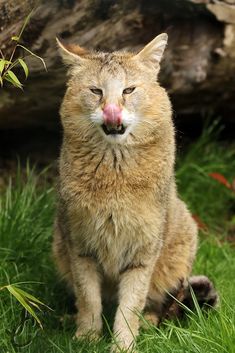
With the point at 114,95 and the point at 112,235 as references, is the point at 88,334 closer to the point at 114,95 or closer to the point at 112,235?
the point at 112,235

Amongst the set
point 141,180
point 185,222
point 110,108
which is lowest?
point 185,222

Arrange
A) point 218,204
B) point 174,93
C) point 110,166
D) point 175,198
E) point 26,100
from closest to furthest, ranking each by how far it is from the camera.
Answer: point 110,166 < point 175,198 < point 26,100 < point 174,93 < point 218,204

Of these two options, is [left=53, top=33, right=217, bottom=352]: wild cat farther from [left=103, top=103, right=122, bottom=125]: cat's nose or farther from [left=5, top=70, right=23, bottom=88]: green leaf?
[left=5, top=70, right=23, bottom=88]: green leaf

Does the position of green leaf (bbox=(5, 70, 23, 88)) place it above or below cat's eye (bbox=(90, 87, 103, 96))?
above

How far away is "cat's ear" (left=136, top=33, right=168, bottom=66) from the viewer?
4727 mm

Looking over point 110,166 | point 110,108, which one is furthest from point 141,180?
point 110,108

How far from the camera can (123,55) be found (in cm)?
476

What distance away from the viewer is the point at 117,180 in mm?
4633

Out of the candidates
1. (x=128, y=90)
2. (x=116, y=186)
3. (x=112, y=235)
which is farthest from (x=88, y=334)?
(x=128, y=90)

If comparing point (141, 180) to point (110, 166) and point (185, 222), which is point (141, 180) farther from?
point (185, 222)

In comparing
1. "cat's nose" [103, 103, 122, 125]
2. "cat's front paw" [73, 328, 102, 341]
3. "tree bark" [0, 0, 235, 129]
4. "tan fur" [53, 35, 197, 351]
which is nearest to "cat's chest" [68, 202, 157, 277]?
"tan fur" [53, 35, 197, 351]

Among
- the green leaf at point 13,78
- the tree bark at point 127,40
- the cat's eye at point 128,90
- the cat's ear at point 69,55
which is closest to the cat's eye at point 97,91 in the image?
the cat's eye at point 128,90

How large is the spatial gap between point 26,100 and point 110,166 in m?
1.63

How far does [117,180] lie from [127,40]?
1.64 meters
